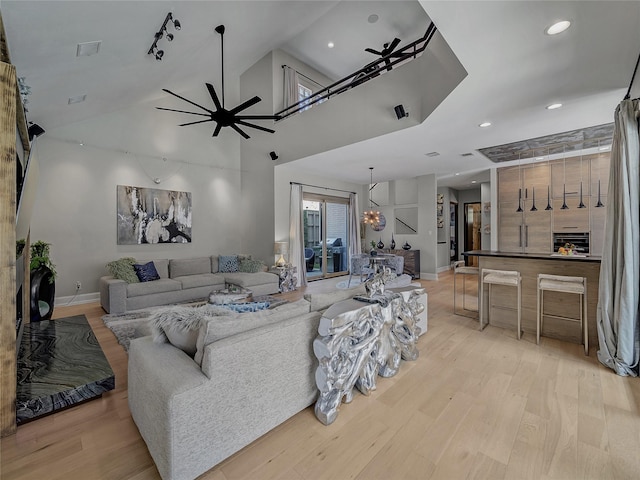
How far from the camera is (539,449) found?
1.69m

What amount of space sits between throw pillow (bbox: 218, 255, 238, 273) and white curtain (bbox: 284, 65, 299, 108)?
3849 millimetres

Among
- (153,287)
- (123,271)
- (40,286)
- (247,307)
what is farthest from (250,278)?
(247,307)

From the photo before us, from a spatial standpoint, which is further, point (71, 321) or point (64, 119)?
point (64, 119)

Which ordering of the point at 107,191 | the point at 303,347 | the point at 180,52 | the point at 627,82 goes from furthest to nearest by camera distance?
1. the point at 107,191
2. the point at 180,52
3. the point at 627,82
4. the point at 303,347

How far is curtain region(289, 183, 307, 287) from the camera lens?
22.4ft

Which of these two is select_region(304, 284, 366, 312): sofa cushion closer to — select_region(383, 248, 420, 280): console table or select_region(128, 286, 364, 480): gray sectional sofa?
select_region(128, 286, 364, 480): gray sectional sofa

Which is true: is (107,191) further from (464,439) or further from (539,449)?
(539,449)

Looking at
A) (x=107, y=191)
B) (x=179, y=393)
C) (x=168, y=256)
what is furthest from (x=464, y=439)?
(x=107, y=191)

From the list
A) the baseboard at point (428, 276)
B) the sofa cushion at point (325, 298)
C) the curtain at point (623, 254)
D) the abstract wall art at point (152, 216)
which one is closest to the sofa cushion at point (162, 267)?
the abstract wall art at point (152, 216)

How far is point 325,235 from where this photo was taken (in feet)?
25.6

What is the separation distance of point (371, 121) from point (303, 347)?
3.83 metres

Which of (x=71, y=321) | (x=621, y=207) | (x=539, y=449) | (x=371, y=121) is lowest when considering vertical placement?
(x=539, y=449)

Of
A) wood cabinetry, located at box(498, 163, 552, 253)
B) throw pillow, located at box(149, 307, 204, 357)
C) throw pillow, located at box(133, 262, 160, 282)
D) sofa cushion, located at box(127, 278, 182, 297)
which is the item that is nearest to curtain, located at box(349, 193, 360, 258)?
wood cabinetry, located at box(498, 163, 552, 253)

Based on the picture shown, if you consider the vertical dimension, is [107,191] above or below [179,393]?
above
